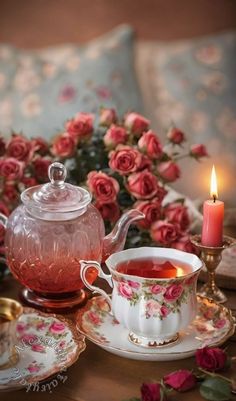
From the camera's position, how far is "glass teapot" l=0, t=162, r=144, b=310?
120 centimetres

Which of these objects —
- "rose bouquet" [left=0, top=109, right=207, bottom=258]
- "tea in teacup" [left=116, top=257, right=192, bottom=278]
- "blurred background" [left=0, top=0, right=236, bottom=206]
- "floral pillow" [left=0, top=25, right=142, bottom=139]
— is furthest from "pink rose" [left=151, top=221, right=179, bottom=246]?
"floral pillow" [left=0, top=25, right=142, bottom=139]

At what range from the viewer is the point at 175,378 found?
993 mm

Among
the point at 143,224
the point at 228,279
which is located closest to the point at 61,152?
the point at 143,224

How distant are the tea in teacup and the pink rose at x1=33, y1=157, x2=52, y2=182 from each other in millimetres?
402

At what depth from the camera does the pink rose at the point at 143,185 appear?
1372 mm

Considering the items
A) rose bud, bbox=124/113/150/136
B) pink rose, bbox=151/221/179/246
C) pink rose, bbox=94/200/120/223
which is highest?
rose bud, bbox=124/113/150/136

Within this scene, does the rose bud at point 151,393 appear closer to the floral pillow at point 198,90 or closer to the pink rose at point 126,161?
the pink rose at point 126,161

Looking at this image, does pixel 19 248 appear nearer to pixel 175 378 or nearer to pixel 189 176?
pixel 175 378

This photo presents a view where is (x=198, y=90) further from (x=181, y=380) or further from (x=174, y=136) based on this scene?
(x=181, y=380)

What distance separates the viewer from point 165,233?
1.36 meters

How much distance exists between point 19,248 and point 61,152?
0.32 m

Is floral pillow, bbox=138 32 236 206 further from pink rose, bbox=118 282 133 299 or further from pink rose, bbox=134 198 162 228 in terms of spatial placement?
pink rose, bbox=118 282 133 299

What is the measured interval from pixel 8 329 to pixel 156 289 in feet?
0.72

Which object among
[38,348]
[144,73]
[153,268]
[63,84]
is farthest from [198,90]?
[38,348]
